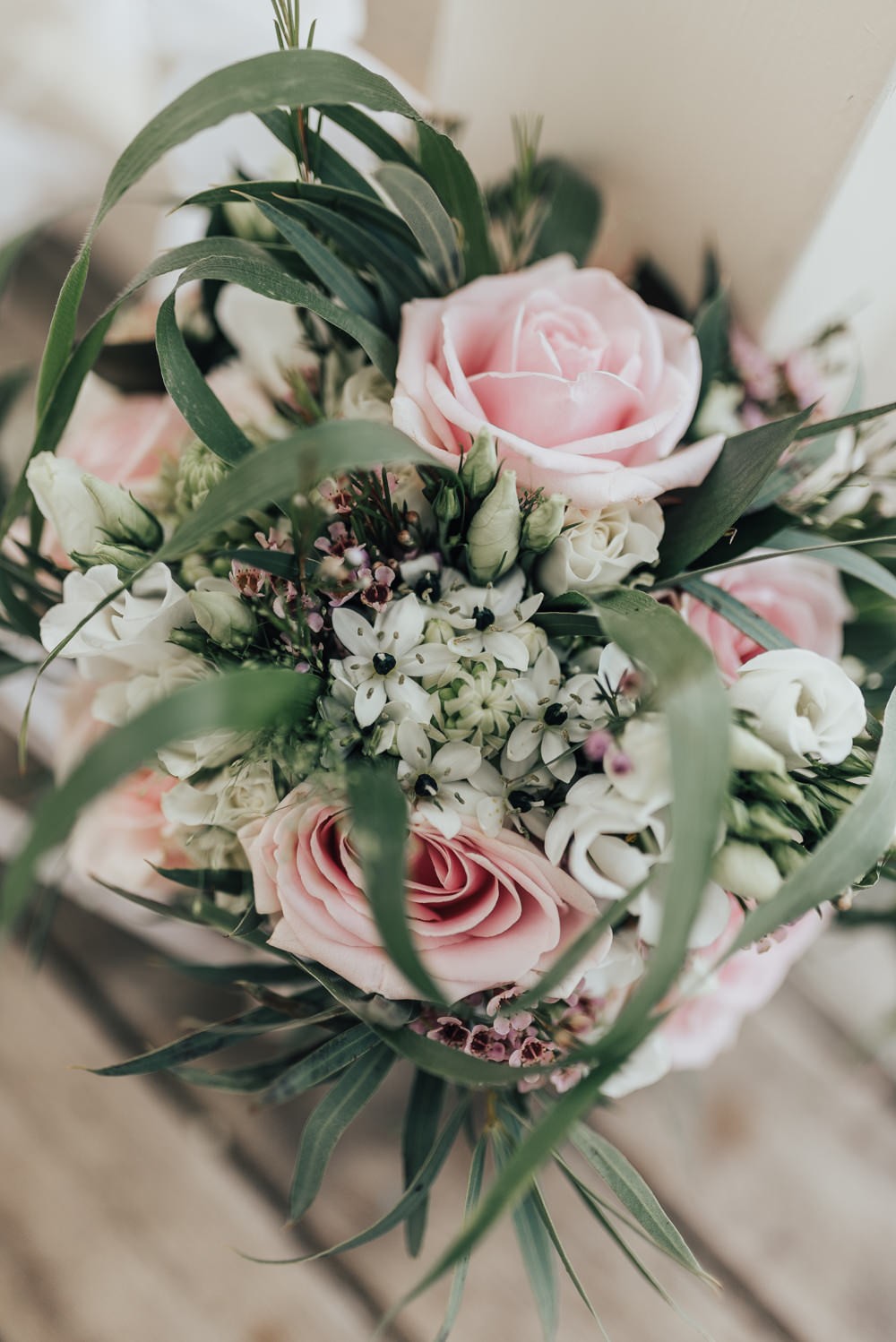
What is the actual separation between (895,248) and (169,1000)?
2.17 ft

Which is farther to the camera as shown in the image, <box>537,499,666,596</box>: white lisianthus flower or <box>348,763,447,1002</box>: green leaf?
<box>537,499,666,596</box>: white lisianthus flower

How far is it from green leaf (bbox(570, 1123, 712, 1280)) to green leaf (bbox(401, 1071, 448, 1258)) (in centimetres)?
9

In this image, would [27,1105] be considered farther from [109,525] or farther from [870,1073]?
[870,1073]

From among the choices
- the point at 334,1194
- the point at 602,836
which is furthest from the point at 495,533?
the point at 334,1194

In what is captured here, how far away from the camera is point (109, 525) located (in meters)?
0.38

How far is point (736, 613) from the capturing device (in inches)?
16.1

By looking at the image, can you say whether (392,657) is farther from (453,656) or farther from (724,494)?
(724,494)

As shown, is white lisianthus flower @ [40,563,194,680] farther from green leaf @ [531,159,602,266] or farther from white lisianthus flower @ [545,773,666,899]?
green leaf @ [531,159,602,266]

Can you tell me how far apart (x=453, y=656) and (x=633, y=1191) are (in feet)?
0.80

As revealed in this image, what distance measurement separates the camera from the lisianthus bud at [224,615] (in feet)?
1.17

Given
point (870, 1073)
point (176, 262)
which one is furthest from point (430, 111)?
point (870, 1073)

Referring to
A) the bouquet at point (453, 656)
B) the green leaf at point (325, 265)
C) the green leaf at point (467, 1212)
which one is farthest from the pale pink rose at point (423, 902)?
the green leaf at point (325, 265)

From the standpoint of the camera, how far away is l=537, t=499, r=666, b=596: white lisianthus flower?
0.37 meters

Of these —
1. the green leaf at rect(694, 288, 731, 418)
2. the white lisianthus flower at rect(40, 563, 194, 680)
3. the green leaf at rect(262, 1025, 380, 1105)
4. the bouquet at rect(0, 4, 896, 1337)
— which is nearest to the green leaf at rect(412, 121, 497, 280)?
the bouquet at rect(0, 4, 896, 1337)
